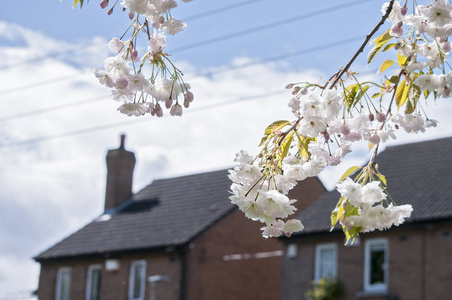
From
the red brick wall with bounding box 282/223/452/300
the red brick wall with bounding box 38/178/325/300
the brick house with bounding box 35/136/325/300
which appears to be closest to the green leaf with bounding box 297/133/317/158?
the red brick wall with bounding box 282/223/452/300

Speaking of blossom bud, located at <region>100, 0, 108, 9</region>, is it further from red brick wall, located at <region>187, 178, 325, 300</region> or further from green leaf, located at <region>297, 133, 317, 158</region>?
red brick wall, located at <region>187, 178, 325, 300</region>

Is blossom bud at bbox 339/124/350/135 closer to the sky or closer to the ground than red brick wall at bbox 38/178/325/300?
closer to the ground

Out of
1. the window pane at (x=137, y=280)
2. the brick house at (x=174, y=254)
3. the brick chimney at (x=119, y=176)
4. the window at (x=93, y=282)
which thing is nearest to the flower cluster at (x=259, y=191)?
the brick house at (x=174, y=254)

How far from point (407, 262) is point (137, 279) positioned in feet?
38.2

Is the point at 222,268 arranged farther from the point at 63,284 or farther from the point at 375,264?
the point at 375,264

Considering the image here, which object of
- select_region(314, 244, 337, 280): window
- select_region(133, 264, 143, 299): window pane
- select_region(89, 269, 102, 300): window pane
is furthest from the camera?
select_region(89, 269, 102, 300): window pane

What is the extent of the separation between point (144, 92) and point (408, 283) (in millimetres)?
22833

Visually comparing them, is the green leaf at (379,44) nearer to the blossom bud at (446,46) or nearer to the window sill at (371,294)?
the blossom bud at (446,46)

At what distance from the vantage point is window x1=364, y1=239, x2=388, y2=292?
89.6 feet

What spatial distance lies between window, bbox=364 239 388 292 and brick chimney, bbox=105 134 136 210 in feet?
48.2

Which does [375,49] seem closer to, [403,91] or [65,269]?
[403,91]

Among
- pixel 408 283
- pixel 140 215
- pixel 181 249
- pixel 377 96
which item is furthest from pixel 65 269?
pixel 377 96

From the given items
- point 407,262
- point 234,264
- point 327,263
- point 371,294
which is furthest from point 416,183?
point 234,264

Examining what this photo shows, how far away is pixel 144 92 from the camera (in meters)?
4.74
